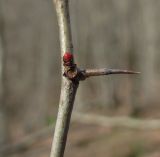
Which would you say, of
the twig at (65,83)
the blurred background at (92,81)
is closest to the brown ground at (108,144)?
the blurred background at (92,81)

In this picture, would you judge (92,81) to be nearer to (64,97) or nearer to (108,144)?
(108,144)

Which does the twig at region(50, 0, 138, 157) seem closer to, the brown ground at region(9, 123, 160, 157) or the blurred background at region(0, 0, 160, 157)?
the blurred background at region(0, 0, 160, 157)

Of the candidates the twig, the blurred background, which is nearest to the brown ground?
the blurred background

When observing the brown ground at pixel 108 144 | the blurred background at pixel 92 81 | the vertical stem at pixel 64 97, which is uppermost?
the blurred background at pixel 92 81

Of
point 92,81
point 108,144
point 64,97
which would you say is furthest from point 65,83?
point 92,81

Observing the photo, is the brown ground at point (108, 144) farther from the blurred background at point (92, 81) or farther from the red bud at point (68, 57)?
the red bud at point (68, 57)

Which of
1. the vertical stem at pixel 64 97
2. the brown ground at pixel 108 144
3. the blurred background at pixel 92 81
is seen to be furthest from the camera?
the blurred background at pixel 92 81

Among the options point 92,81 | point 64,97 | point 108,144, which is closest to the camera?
point 64,97
